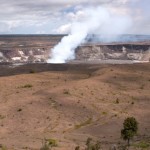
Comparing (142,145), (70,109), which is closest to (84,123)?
(70,109)

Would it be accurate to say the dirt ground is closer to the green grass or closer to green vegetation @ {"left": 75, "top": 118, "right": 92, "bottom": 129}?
green vegetation @ {"left": 75, "top": 118, "right": 92, "bottom": 129}

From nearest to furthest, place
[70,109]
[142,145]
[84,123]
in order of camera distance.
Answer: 1. [142,145]
2. [84,123]
3. [70,109]

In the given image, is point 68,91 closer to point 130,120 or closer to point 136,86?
point 136,86

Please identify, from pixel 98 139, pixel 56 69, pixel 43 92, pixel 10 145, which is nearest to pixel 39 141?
pixel 10 145

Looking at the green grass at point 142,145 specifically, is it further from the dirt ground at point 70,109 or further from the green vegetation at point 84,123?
the green vegetation at point 84,123

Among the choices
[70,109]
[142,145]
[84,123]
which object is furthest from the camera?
[70,109]

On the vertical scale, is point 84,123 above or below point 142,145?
above

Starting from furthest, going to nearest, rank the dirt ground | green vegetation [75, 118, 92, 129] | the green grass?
green vegetation [75, 118, 92, 129]
the dirt ground
the green grass

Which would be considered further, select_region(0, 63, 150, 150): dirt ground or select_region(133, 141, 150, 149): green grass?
select_region(0, 63, 150, 150): dirt ground

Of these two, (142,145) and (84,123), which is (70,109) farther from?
(142,145)

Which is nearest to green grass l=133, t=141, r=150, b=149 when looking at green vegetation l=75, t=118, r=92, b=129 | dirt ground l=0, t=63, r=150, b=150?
dirt ground l=0, t=63, r=150, b=150
